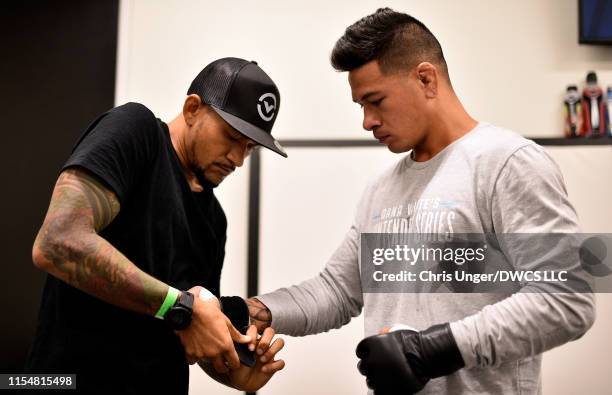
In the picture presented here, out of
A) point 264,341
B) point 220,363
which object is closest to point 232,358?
point 220,363

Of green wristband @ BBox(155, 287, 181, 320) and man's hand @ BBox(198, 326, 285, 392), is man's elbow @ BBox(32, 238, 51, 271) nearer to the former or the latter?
green wristband @ BBox(155, 287, 181, 320)

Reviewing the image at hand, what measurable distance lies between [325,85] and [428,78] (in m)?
1.04

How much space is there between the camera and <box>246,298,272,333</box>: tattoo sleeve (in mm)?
1655

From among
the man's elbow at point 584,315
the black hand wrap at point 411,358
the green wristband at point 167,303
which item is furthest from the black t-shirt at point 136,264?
the man's elbow at point 584,315

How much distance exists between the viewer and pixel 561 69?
2529 millimetres

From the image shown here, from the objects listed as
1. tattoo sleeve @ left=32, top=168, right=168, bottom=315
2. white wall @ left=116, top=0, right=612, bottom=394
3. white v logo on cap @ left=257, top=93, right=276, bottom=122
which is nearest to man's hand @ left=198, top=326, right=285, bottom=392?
tattoo sleeve @ left=32, top=168, right=168, bottom=315

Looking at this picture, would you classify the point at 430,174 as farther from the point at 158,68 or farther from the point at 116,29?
the point at 116,29

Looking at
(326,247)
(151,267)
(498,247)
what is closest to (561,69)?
(326,247)

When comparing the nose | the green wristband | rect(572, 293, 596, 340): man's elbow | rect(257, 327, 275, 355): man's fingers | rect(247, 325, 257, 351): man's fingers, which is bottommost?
rect(257, 327, 275, 355): man's fingers

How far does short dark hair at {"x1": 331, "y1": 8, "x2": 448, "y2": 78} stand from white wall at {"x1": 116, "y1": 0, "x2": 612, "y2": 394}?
2.84 feet

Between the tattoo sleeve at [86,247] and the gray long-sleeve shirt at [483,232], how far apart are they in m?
0.63

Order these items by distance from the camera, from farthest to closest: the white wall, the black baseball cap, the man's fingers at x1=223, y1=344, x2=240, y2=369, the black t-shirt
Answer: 1. the white wall
2. the black baseball cap
3. the man's fingers at x1=223, y1=344, x2=240, y2=369
4. the black t-shirt

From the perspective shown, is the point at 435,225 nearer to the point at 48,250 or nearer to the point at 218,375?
the point at 218,375

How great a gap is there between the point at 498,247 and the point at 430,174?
28 cm
